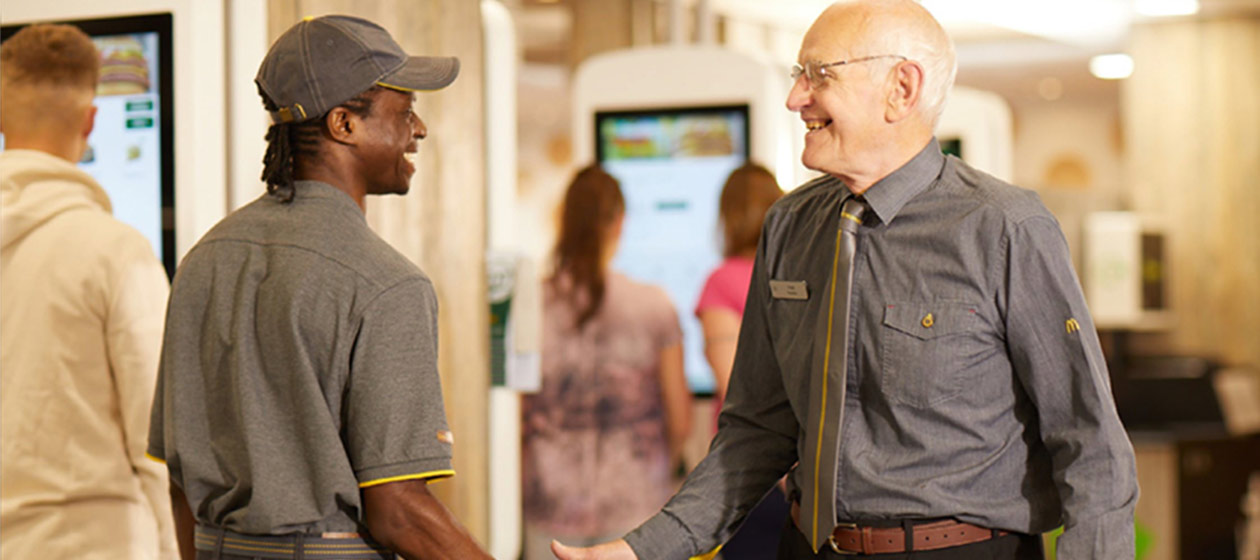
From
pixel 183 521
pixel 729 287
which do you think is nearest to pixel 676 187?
pixel 729 287

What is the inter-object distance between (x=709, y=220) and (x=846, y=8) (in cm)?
296

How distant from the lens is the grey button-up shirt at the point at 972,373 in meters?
1.69

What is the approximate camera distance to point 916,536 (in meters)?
1.74

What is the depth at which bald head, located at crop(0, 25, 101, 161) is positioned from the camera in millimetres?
2283

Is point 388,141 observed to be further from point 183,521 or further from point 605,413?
point 605,413

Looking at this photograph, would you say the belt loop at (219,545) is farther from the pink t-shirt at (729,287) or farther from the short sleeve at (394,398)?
the pink t-shirt at (729,287)

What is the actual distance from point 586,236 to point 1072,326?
2.40 metres

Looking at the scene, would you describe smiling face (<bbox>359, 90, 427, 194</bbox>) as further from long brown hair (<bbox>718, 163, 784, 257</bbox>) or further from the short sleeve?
long brown hair (<bbox>718, 163, 784, 257</bbox>)

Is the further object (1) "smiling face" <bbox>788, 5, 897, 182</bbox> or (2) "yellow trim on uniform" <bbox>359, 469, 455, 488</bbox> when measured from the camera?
(1) "smiling face" <bbox>788, 5, 897, 182</bbox>

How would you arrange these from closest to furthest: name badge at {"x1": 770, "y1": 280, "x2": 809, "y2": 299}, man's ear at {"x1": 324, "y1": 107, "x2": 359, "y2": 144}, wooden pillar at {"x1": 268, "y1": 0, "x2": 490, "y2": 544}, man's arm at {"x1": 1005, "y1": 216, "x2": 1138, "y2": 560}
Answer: man's arm at {"x1": 1005, "y1": 216, "x2": 1138, "y2": 560} < man's ear at {"x1": 324, "y1": 107, "x2": 359, "y2": 144} < name badge at {"x1": 770, "y1": 280, "x2": 809, "y2": 299} < wooden pillar at {"x1": 268, "y1": 0, "x2": 490, "y2": 544}

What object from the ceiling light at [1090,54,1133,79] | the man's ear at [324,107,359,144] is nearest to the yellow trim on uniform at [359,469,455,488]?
the man's ear at [324,107,359,144]

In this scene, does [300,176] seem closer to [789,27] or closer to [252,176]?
[252,176]

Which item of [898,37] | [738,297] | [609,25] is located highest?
[609,25]

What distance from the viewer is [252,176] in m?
2.43
